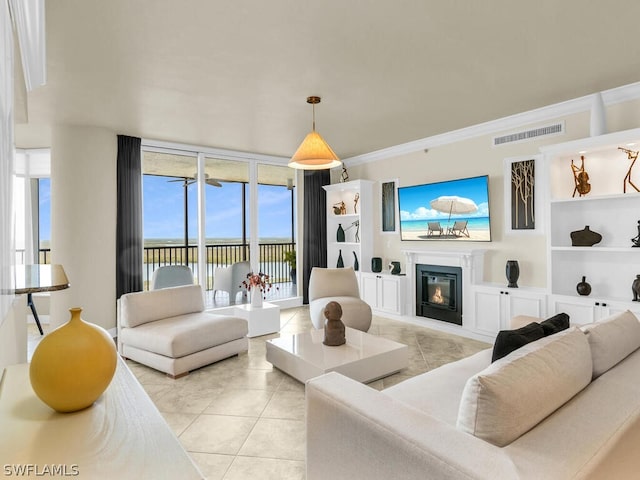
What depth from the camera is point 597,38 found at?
8.32 feet

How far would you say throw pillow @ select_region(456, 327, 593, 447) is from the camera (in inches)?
47.4

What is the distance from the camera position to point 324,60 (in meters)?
2.81

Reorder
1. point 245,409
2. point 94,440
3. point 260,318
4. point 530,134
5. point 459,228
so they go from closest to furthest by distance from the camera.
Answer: point 94,440, point 245,409, point 530,134, point 260,318, point 459,228

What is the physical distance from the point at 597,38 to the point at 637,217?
A: 70.9 inches

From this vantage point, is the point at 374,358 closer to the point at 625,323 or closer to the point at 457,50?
the point at 625,323

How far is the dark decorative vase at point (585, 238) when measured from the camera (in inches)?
140

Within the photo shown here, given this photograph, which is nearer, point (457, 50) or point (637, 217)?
point (457, 50)

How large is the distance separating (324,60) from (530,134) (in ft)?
8.76

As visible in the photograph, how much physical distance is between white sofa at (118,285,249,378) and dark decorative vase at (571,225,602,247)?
3443 millimetres

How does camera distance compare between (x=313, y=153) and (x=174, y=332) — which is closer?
(x=313, y=153)

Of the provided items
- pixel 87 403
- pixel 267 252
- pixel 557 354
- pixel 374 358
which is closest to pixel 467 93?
pixel 374 358

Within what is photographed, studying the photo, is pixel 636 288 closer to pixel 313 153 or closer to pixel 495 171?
pixel 495 171

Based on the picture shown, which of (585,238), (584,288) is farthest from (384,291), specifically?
(585,238)

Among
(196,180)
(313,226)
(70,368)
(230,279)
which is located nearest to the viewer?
(70,368)
